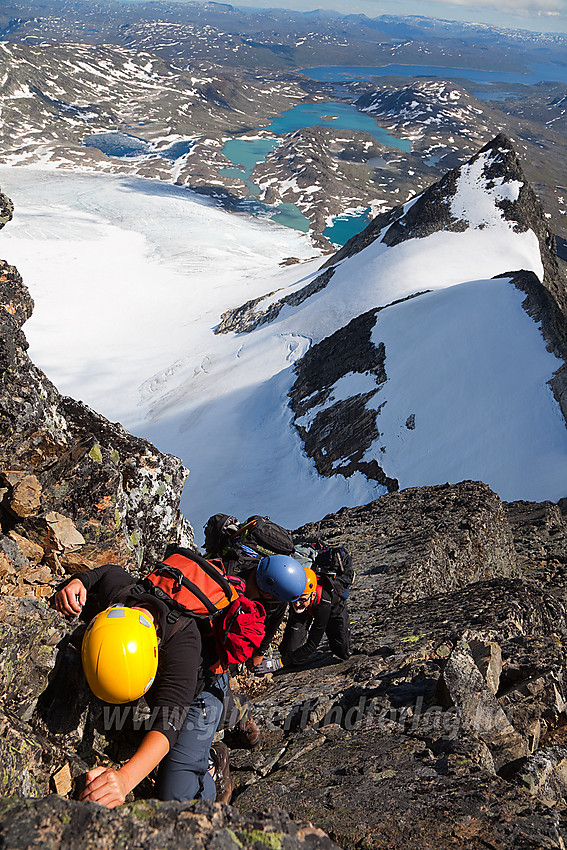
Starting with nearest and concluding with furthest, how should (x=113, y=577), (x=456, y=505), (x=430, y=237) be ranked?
(x=113, y=577), (x=456, y=505), (x=430, y=237)

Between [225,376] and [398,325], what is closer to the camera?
[398,325]

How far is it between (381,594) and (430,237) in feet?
156

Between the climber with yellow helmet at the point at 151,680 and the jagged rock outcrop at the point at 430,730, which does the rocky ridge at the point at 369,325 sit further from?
the climber with yellow helmet at the point at 151,680

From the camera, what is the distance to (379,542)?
41.3ft

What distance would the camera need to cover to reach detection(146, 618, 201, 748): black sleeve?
12.1ft

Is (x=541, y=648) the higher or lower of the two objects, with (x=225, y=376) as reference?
higher

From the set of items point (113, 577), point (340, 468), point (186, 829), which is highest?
point (186, 829)

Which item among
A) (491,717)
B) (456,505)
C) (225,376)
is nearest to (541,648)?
(491,717)

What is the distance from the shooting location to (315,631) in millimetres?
6836

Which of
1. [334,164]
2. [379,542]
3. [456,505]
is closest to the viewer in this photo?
[379,542]

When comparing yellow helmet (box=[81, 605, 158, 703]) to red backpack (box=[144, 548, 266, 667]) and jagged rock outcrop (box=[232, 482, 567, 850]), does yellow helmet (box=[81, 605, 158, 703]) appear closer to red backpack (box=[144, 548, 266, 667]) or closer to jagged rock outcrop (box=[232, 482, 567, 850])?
red backpack (box=[144, 548, 266, 667])

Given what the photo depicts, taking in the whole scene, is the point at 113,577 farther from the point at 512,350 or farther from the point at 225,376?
the point at 225,376

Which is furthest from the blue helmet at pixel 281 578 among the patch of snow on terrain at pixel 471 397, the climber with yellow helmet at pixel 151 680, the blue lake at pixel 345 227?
the blue lake at pixel 345 227

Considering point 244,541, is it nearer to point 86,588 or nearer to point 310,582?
point 310,582
